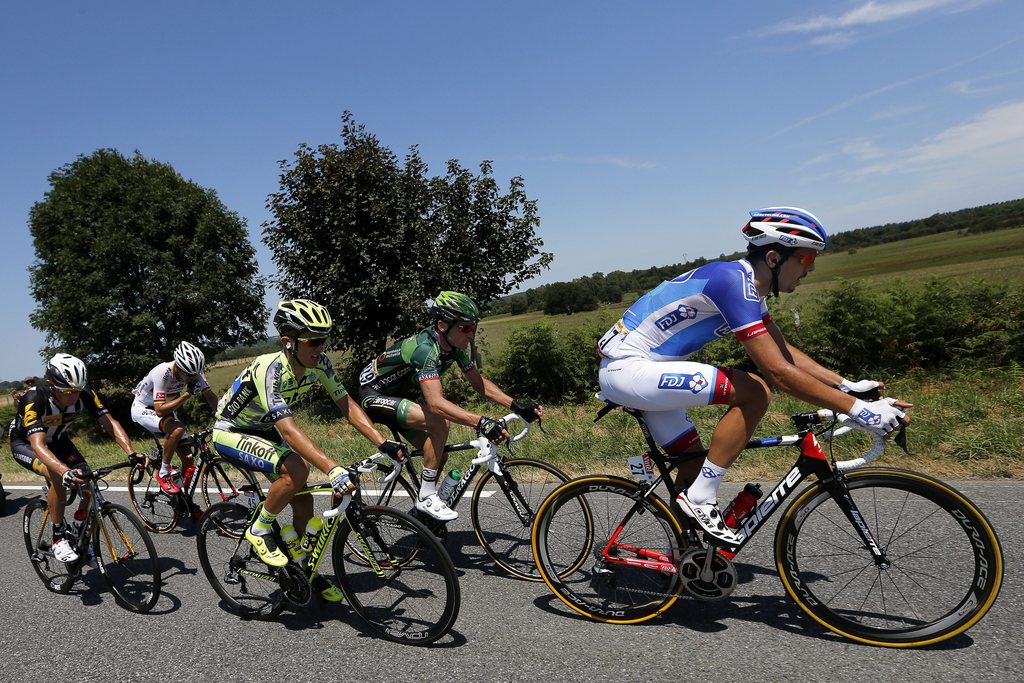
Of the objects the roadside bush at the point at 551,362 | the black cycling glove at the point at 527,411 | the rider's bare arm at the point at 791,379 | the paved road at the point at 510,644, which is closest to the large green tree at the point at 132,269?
the roadside bush at the point at 551,362

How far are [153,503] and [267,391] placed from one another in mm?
4222

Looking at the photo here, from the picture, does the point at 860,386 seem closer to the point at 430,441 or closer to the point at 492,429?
the point at 492,429

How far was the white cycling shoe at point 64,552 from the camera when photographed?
4.61m

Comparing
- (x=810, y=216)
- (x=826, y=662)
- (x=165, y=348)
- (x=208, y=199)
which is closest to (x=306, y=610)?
(x=826, y=662)

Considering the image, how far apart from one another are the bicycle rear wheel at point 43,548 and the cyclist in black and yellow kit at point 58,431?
14 centimetres

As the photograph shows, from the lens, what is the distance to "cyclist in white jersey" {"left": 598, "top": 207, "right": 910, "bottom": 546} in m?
3.00

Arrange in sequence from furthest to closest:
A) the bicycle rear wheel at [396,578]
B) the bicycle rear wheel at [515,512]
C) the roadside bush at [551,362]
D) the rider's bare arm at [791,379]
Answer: the roadside bush at [551,362]
the bicycle rear wheel at [515,512]
the bicycle rear wheel at [396,578]
the rider's bare arm at [791,379]

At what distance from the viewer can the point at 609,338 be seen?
3537 mm

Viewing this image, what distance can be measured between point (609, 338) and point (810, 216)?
Result: 1.25 meters

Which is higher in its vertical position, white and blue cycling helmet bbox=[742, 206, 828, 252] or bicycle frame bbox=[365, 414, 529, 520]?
white and blue cycling helmet bbox=[742, 206, 828, 252]

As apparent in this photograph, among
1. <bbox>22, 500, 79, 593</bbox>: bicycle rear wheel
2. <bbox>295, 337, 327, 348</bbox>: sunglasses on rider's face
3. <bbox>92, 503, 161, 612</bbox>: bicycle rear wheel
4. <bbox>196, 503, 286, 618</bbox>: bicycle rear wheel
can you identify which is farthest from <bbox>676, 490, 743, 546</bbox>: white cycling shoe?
<bbox>22, 500, 79, 593</bbox>: bicycle rear wheel

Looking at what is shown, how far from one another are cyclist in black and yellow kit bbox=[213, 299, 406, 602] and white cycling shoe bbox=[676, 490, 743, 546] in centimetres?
177

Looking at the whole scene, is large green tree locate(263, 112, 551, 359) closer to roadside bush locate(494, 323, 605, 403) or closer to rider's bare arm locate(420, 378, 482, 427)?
roadside bush locate(494, 323, 605, 403)

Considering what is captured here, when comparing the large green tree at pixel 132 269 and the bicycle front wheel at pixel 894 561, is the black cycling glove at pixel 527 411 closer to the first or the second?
the bicycle front wheel at pixel 894 561
